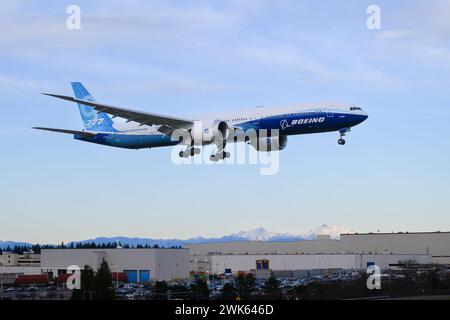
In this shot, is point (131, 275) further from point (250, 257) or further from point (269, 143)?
point (269, 143)

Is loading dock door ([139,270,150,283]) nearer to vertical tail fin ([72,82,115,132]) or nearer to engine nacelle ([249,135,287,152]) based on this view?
vertical tail fin ([72,82,115,132])

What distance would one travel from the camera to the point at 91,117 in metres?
88.6

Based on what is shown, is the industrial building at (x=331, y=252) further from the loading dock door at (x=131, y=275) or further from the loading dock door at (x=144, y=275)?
the loading dock door at (x=131, y=275)

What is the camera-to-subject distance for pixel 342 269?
383 ft

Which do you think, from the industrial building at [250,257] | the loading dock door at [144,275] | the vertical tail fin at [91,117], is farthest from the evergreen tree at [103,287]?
the industrial building at [250,257]

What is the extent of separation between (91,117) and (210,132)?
2166 cm

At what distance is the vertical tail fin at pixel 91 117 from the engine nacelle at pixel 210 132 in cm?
A: 1388

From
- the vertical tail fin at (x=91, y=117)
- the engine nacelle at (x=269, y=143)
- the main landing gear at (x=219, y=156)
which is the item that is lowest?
the main landing gear at (x=219, y=156)

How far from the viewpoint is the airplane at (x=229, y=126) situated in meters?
68.9

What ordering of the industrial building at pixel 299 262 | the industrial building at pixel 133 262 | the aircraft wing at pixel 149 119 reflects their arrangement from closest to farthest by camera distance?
the aircraft wing at pixel 149 119
the industrial building at pixel 133 262
the industrial building at pixel 299 262

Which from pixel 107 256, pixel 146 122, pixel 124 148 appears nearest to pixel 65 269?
pixel 107 256

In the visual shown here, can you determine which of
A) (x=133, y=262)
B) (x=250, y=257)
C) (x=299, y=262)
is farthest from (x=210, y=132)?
(x=250, y=257)
